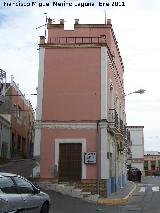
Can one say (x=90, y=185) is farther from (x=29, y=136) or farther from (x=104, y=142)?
(x=29, y=136)

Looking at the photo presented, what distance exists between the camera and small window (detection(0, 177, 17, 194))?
10742mm

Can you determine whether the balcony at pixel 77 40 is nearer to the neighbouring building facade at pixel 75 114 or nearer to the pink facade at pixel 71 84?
the neighbouring building facade at pixel 75 114

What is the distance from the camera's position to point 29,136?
41.4 meters

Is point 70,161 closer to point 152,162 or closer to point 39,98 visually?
point 39,98

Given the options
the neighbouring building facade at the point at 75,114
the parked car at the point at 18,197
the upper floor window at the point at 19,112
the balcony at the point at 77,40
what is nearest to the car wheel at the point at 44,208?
the parked car at the point at 18,197

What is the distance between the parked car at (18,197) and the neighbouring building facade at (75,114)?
10721 millimetres

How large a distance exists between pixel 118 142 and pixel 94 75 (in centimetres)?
745

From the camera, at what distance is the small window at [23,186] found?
38.0 ft

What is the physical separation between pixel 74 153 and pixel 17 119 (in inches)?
474

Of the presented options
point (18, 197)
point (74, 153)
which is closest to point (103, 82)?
point (74, 153)

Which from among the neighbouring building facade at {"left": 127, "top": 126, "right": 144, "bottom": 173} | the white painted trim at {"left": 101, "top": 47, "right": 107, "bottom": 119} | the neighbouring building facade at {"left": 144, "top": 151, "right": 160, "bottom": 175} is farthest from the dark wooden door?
the neighbouring building facade at {"left": 144, "top": 151, "right": 160, "bottom": 175}

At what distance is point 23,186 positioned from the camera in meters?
11.9

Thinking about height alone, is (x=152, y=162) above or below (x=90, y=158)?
above

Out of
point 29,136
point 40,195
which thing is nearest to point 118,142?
point 29,136
